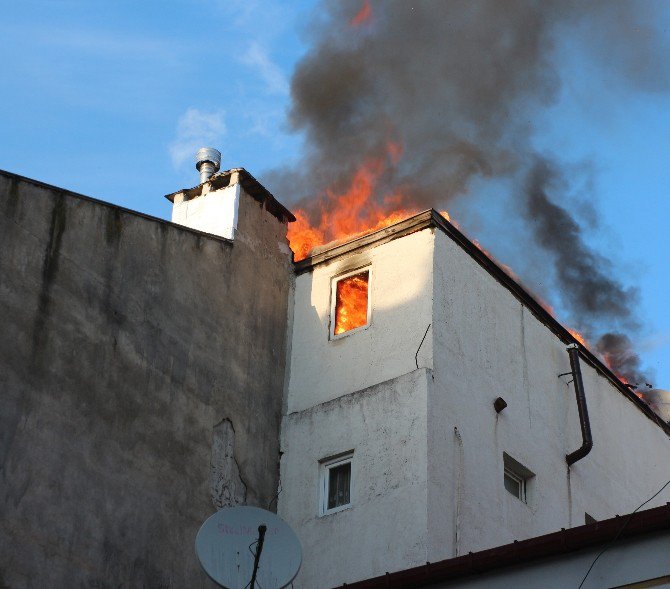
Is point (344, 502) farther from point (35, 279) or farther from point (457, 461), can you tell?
point (35, 279)

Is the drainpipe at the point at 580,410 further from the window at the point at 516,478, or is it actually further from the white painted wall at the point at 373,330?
the white painted wall at the point at 373,330

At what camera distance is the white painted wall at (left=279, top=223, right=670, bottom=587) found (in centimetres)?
1752

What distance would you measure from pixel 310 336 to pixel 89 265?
14.2 ft

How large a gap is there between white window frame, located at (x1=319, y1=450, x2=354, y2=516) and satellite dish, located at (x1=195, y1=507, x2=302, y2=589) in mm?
4546

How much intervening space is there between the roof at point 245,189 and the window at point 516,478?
5.68 meters

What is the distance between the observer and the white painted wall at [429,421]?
17.5 meters

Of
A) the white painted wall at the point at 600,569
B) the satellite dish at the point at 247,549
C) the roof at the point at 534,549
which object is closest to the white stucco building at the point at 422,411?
the satellite dish at the point at 247,549

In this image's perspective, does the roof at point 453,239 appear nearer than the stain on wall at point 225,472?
No

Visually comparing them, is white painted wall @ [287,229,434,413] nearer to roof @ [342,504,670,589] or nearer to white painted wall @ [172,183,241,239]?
white painted wall @ [172,183,241,239]

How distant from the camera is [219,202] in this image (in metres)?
20.8

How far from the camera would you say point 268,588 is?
43.9 feet

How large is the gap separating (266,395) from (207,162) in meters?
4.70

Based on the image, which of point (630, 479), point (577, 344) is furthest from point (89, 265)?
point (630, 479)

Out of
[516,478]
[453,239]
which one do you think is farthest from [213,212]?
[516,478]
